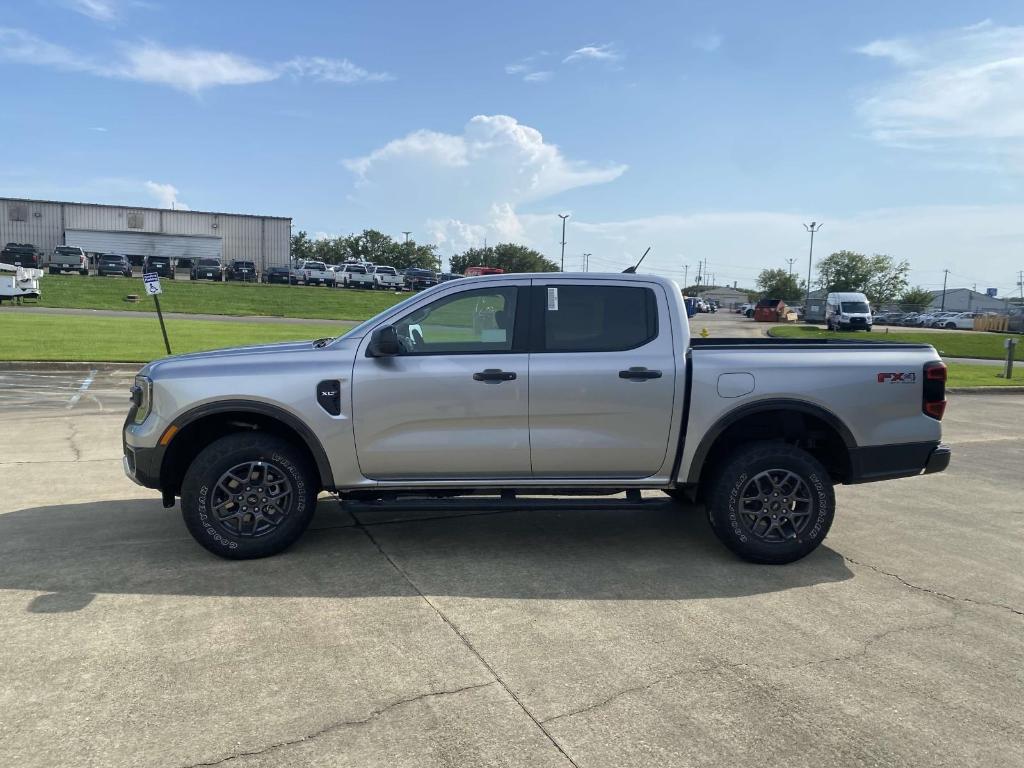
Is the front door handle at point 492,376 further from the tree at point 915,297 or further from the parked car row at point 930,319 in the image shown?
the tree at point 915,297

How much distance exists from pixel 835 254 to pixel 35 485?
12369cm

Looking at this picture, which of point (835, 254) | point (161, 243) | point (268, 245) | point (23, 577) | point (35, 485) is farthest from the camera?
point (835, 254)

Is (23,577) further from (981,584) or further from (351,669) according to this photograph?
(981,584)

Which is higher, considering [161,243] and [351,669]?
[161,243]

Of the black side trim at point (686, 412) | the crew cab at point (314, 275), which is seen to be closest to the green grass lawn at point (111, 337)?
the black side trim at point (686, 412)

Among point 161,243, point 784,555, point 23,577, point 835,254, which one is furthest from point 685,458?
point 835,254

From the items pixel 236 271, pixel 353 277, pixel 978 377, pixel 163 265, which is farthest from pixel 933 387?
pixel 163 265

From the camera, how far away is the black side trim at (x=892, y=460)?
17.0 feet

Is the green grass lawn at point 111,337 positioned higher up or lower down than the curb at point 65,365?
higher up

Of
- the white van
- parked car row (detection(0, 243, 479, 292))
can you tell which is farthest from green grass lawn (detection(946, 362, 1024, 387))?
parked car row (detection(0, 243, 479, 292))

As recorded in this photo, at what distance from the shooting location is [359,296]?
47594 millimetres

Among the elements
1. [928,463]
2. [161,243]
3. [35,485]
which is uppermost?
[161,243]

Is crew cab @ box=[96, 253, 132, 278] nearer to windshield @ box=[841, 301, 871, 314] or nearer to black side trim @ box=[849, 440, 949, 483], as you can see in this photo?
windshield @ box=[841, 301, 871, 314]

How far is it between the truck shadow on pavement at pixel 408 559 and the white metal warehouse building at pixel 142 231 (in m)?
62.6
